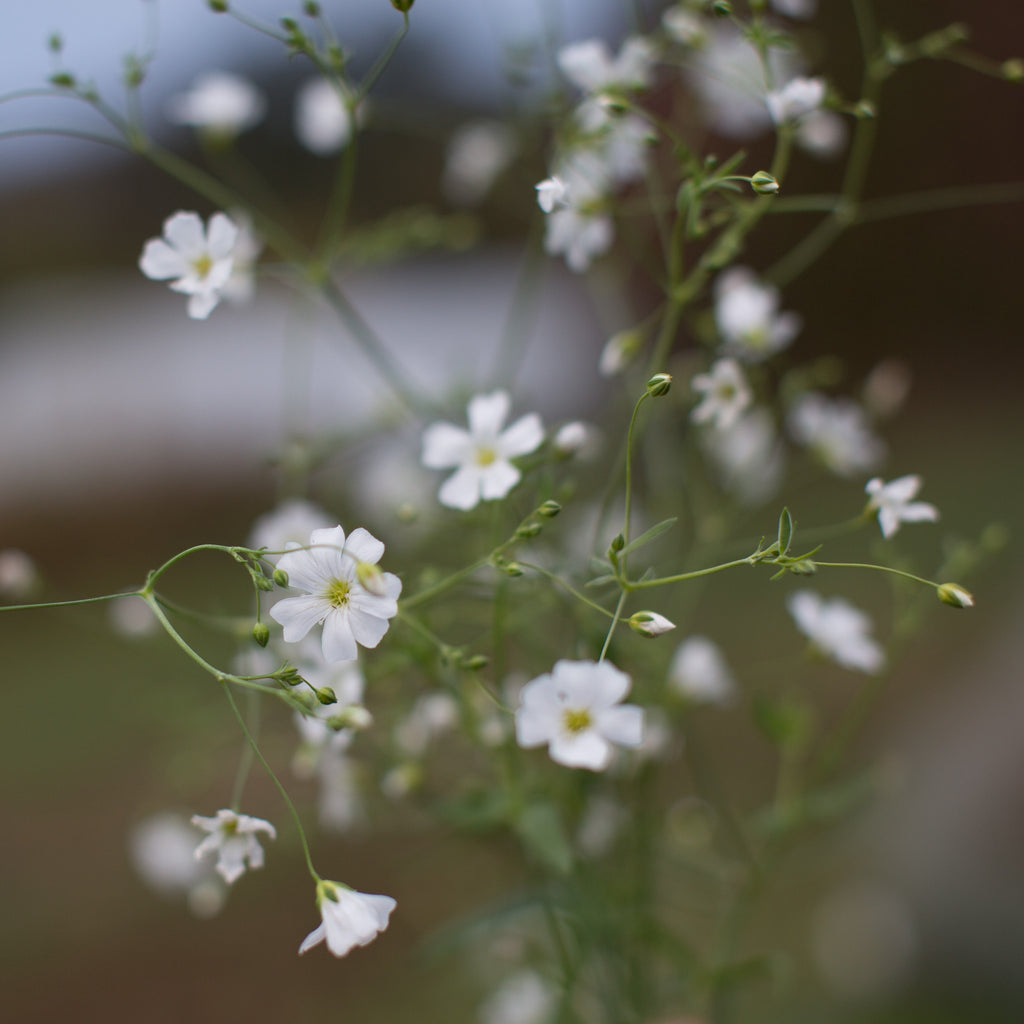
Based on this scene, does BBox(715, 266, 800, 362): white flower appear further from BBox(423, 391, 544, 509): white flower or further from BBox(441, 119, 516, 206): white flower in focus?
BBox(441, 119, 516, 206): white flower in focus

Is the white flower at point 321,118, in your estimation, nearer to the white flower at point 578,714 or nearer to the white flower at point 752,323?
the white flower at point 752,323

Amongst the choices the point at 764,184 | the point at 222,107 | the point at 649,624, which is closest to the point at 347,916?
the point at 649,624

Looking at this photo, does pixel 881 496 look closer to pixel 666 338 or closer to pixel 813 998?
pixel 666 338

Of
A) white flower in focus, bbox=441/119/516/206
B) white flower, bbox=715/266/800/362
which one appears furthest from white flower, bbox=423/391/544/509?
white flower in focus, bbox=441/119/516/206

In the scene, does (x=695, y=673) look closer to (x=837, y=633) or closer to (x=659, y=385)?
(x=837, y=633)

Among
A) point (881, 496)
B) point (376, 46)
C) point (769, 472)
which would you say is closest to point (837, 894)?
point (769, 472)

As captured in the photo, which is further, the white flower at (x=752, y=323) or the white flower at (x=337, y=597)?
the white flower at (x=752, y=323)

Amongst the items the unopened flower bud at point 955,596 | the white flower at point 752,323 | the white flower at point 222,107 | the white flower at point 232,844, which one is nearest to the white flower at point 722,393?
the white flower at point 752,323
